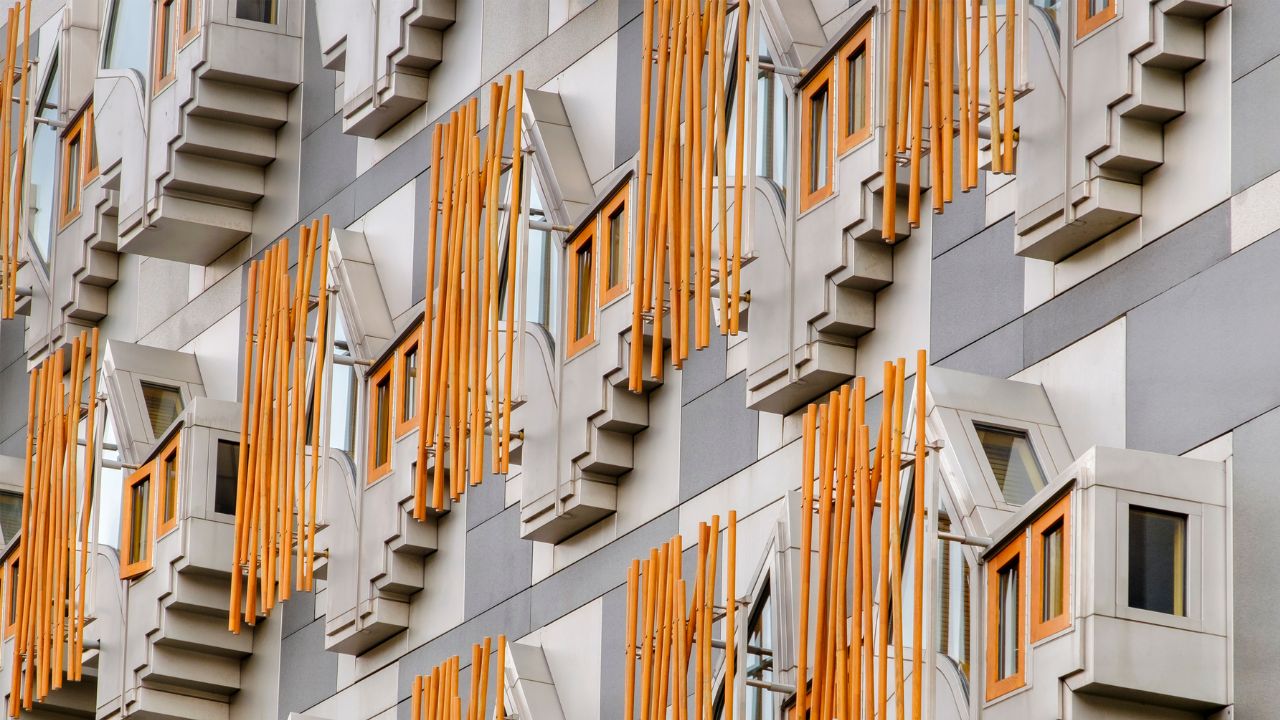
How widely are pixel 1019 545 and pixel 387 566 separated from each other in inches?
378

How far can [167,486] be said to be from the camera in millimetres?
29047

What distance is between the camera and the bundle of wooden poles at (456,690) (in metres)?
22.6

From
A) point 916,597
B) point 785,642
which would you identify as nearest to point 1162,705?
point 916,597

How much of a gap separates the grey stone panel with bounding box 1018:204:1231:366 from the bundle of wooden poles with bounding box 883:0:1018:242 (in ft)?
3.03

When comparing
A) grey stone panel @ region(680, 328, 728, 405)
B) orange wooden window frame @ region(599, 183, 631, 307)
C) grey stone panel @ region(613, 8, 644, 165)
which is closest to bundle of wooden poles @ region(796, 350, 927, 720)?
grey stone panel @ region(680, 328, 728, 405)

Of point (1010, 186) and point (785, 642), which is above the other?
point (1010, 186)

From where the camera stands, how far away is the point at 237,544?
26938 mm

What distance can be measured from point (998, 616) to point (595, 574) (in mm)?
6556

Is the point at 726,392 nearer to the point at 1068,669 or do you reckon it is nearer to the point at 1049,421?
the point at 1049,421

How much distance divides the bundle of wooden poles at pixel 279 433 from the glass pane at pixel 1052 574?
10.2 metres

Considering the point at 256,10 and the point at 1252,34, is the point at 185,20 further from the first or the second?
the point at 1252,34

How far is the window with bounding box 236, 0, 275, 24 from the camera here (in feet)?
99.0

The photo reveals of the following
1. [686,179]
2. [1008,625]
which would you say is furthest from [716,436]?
[1008,625]

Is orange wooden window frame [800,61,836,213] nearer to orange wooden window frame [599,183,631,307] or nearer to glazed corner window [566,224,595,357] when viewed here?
orange wooden window frame [599,183,631,307]
